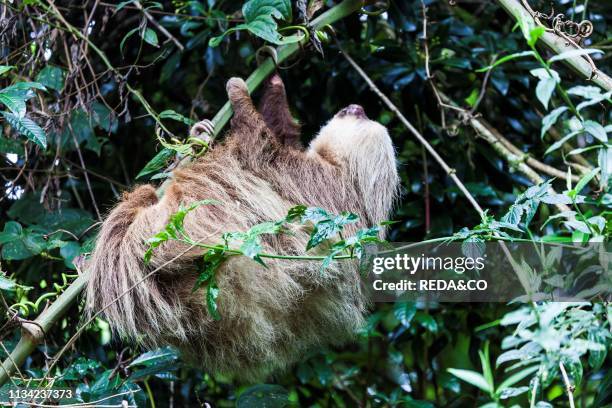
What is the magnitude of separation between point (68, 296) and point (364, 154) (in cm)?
177

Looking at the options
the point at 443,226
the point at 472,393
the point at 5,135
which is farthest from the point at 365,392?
the point at 5,135

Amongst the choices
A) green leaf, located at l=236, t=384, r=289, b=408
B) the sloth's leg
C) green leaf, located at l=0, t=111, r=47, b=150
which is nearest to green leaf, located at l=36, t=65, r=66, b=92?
green leaf, located at l=0, t=111, r=47, b=150

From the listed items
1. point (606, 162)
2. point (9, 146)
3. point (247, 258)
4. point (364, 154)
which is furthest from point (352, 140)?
point (606, 162)

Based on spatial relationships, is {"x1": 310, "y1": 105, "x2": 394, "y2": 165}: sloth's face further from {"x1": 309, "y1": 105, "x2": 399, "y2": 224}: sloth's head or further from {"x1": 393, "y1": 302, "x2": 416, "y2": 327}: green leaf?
{"x1": 393, "y1": 302, "x2": 416, "y2": 327}: green leaf

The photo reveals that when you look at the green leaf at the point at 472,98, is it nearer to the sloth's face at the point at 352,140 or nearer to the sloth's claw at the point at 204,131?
the sloth's face at the point at 352,140

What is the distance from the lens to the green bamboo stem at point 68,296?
3.29 metres

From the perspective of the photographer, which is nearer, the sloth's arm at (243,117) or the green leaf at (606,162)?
the green leaf at (606,162)

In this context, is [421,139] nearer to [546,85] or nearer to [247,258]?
[247,258]

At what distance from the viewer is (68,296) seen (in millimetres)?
3445

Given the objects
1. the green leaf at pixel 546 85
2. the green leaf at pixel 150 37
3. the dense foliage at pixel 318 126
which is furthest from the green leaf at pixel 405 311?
the green leaf at pixel 546 85

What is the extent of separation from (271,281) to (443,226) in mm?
1681

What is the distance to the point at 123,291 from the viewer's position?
340 cm

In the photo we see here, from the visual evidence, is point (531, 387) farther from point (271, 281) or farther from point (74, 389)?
point (74, 389)

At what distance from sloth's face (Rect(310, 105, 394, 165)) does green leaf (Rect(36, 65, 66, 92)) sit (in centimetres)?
147
